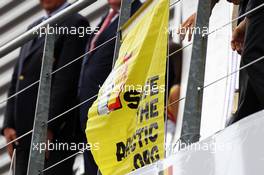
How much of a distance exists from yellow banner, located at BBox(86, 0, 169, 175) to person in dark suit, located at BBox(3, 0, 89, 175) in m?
0.72

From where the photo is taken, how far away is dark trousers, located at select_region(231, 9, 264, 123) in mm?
4137

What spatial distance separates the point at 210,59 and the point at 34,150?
1.11 m

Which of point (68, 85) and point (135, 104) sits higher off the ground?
point (135, 104)

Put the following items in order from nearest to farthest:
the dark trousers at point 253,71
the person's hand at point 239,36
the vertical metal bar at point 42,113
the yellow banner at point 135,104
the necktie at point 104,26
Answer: the dark trousers at point 253,71
the yellow banner at point 135,104
the person's hand at point 239,36
the vertical metal bar at point 42,113
the necktie at point 104,26

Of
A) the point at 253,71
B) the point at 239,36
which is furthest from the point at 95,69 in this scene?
the point at 253,71

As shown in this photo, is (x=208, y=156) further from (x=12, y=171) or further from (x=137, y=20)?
(x=12, y=171)

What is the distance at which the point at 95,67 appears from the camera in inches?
212

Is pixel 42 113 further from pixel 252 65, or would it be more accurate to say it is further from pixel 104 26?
pixel 252 65

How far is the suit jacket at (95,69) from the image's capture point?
5.30 m

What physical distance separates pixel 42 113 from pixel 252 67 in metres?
1.27

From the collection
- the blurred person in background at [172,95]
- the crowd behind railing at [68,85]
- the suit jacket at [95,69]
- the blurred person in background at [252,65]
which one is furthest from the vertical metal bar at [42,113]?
the blurred person in background at [252,65]

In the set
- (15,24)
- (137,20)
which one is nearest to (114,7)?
(137,20)

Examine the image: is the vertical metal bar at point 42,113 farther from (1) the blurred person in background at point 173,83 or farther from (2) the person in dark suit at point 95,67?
(1) the blurred person in background at point 173,83

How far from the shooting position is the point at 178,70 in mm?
5680
